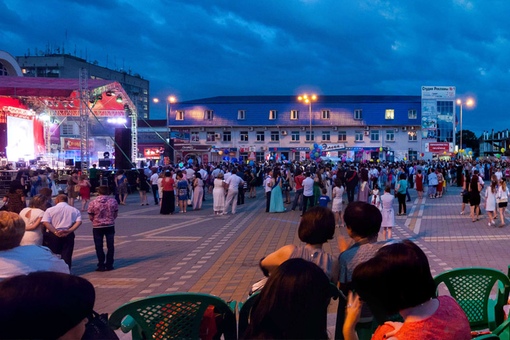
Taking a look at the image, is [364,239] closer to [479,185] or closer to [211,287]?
[211,287]

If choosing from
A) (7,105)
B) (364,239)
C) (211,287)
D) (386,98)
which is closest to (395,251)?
(364,239)

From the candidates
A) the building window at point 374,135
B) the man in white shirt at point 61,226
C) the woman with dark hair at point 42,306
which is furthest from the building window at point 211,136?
the woman with dark hair at point 42,306

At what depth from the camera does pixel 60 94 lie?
27.4 metres

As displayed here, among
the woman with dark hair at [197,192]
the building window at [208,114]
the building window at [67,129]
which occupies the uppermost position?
the building window at [208,114]

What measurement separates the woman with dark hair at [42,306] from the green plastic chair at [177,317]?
4.69ft

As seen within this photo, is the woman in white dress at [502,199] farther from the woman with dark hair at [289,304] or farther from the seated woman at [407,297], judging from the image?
the woman with dark hair at [289,304]

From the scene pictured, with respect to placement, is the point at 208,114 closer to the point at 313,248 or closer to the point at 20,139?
the point at 20,139

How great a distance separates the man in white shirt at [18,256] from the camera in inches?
161

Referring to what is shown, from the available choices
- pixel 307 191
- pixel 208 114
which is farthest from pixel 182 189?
pixel 208 114

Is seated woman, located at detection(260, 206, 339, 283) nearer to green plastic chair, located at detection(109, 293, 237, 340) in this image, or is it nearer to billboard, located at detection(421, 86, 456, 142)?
green plastic chair, located at detection(109, 293, 237, 340)

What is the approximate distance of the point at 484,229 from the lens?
13.7 metres

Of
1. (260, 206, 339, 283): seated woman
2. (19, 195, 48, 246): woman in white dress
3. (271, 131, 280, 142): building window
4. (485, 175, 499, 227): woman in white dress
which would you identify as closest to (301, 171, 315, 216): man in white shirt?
(485, 175, 499, 227): woman in white dress

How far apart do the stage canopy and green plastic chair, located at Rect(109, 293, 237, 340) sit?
24894mm

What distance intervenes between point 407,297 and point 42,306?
169cm
